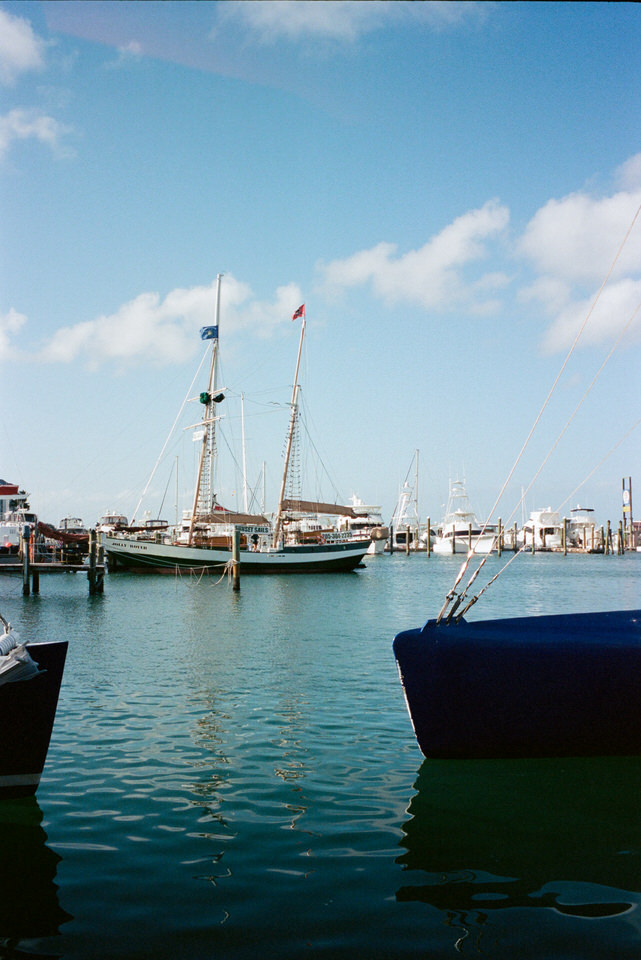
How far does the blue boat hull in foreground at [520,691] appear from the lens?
25.2ft

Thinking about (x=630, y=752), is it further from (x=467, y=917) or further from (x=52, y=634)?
(x=52, y=634)

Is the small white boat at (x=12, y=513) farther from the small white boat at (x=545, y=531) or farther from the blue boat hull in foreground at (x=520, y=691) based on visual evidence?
the small white boat at (x=545, y=531)

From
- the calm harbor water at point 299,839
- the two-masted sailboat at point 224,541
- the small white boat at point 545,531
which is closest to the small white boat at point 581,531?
the small white boat at point 545,531

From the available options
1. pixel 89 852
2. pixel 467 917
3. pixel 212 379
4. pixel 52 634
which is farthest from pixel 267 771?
pixel 212 379

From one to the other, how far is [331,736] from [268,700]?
8.36 feet

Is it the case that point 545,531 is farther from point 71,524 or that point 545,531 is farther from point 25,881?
point 25,881

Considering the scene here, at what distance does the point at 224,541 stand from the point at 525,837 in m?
52.3

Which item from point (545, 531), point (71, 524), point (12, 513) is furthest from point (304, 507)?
point (545, 531)

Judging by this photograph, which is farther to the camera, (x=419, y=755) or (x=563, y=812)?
(x=419, y=755)

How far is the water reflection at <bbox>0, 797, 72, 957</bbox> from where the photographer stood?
187 inches

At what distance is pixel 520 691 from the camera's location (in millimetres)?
7758

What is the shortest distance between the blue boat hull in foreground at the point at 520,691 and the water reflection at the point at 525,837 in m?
0.27

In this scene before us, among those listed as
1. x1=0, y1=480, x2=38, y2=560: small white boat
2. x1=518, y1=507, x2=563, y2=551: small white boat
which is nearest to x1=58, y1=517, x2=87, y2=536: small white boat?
x1=0, y1=480, x2=38, y2=560: small white boat

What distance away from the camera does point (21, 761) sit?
713 centimetres
